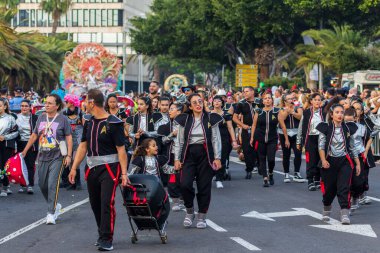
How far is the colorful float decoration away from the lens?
5831cm

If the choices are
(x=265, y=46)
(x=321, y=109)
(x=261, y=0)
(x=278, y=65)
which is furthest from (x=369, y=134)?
(x=278, y=65)

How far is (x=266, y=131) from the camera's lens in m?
19.4

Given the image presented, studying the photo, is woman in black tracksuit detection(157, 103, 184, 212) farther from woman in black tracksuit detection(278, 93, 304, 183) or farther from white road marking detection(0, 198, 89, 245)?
woman in black tracksuit detection(278, 93, 304, 183)

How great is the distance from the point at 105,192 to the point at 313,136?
782 cm

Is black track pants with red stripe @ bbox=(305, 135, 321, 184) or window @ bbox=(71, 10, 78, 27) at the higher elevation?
window @ bbox=(71, 10, 78, 27)

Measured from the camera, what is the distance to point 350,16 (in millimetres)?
52906

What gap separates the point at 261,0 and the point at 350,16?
4721 millimetres

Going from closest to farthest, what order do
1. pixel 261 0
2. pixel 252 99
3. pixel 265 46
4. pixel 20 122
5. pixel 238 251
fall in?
pixel 238 251
pixel 20 122
pixel 252 99
pixel 261 0
pixel 265 46

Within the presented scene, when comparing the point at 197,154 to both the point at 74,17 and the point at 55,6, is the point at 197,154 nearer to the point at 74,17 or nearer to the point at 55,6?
the point at 55,6

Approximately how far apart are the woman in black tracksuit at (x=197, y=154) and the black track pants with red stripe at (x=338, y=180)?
1.52m

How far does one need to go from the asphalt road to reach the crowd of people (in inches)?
14.2

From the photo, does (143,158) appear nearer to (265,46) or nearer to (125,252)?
(125,252)

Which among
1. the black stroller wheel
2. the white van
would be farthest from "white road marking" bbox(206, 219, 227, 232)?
the white van

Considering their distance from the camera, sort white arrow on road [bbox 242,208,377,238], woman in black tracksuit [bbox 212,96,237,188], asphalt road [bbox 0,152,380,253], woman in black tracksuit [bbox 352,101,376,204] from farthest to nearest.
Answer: woman in black tracksuit [bbox 212,96,237,188] < woman in black tracksuit [bbox 352,101,376,204] < white arrow on road [bbox 242,208,377,238] < asphalt road [bbox 0,152,380,253]
